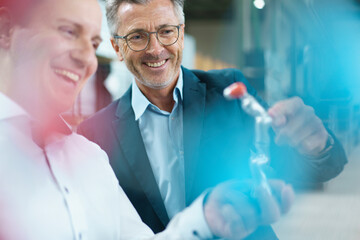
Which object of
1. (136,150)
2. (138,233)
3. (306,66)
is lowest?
(138,233)

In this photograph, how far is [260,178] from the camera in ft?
1.74

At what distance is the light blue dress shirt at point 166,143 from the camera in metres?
0.67

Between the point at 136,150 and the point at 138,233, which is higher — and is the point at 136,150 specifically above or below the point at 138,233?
above

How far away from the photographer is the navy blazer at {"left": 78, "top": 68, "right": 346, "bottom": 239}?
64cm

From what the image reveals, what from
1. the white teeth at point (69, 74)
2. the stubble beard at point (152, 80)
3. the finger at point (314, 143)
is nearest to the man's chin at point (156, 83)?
the stubble beard at point (152, 80)

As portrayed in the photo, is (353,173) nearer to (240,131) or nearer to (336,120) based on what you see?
(336,120)

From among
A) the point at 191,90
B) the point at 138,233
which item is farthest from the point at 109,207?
the point at 191,90

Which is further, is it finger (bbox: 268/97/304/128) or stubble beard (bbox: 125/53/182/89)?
stubble beard (bbox: 125/53/182/89)

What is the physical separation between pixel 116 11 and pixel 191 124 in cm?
21

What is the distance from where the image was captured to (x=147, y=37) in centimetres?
63

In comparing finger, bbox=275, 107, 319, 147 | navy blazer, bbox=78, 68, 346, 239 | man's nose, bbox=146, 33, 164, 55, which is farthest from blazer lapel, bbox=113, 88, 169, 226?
finger, bbox=275, 107, 319, 147

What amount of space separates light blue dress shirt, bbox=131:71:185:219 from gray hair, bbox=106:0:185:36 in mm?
97

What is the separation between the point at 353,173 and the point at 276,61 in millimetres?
243

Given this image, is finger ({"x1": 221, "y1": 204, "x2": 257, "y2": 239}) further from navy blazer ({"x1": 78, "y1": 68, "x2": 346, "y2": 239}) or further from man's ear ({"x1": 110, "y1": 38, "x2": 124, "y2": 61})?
man's ear ({"x1": 110, "y1": 38, "x2": 124, "y2": 61})
